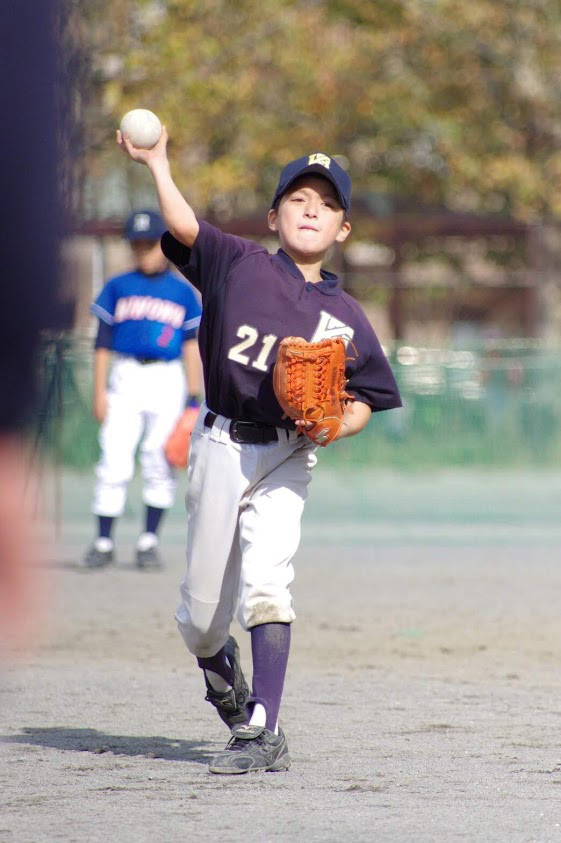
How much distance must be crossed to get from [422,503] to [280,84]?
433 inches

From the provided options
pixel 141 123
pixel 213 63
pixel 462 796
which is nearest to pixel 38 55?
pixel 141 123

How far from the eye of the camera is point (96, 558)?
383 inches

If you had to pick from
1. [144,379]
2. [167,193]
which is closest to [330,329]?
[167,193]

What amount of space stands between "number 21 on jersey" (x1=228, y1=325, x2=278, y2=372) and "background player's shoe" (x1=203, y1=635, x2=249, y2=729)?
2.92 ft

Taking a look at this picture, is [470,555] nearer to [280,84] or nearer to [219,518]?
[219,518]

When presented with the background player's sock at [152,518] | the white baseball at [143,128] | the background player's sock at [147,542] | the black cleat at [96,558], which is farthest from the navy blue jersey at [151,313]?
the white baseball at [143,128]

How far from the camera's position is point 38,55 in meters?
1.21

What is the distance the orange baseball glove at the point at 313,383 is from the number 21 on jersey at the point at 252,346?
0.08 m

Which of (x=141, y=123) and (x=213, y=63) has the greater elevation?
(x=213, y=63)

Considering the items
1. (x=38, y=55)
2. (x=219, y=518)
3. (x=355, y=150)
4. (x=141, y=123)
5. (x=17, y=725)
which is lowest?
(x=17, y=725)

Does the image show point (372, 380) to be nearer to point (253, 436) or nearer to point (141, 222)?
point (253, 436)

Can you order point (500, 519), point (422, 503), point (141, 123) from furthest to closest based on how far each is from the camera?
1. point (422, 503)
2. point (500, 519)
3. point (141, 123)

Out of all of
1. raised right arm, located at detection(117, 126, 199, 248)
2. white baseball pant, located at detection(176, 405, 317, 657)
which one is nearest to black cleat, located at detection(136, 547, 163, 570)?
white baseball pant, located at detection(176, 405, 317, 657)

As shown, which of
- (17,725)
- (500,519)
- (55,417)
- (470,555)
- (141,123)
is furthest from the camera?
(500,519)
